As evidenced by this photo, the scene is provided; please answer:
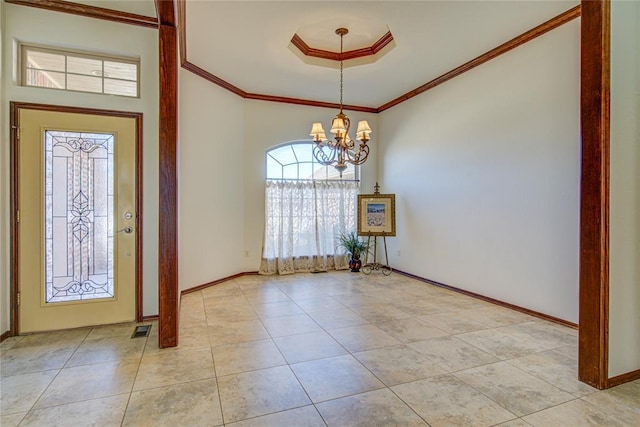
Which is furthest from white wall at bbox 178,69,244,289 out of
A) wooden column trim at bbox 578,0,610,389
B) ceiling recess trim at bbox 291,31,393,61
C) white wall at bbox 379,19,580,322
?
wooden column trim at bbox 578,0,610,389

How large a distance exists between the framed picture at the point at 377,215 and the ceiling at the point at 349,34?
2017 mm

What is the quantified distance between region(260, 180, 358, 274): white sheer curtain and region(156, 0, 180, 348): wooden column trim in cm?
319

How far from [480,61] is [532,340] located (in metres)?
3.48

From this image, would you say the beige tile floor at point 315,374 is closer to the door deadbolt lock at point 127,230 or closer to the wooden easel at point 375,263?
the door deadbolt lock at point 127,230

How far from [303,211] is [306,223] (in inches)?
9.4

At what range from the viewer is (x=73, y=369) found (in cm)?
259

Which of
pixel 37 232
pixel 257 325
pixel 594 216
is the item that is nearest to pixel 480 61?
pixel 594 216

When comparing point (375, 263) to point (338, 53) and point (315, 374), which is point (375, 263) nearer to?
point (338, 53)

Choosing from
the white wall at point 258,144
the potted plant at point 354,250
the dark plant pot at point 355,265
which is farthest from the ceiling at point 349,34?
the dark plant pot at point 355,265

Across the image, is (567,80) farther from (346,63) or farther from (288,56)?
(288,56)

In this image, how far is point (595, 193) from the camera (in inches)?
91.7

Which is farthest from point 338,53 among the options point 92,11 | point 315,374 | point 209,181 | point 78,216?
point 315,374

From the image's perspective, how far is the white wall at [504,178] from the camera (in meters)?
3.54

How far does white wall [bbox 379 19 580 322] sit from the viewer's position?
3.54 m
